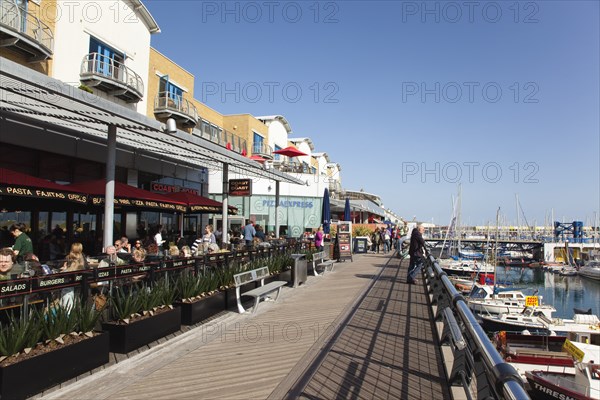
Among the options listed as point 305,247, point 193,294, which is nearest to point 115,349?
point 193,294

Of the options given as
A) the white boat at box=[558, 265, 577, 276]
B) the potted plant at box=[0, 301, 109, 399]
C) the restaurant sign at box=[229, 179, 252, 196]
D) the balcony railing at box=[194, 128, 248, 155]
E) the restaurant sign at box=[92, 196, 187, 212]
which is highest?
the balcony railing at box=[194, 128, 248, 155]

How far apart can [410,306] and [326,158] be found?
173ft

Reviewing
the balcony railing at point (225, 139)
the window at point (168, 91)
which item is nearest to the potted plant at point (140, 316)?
the window at point (168, 91)

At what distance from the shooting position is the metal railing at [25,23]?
12.6 metres

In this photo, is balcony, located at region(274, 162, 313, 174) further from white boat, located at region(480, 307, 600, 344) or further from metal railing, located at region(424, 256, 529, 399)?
metal railing, located at region(424, 256, 529, 399)

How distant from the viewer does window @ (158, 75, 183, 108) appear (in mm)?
21705

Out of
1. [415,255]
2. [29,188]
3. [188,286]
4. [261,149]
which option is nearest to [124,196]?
[29,188]

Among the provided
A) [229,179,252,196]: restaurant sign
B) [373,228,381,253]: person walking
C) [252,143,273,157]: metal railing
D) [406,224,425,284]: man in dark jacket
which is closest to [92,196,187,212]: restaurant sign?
[229,179,252,196]: restaurant sign

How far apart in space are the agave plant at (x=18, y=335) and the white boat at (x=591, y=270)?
2604 inches

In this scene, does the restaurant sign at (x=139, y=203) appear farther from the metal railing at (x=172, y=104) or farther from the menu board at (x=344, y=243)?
the metal railing at (x=172, y=104)

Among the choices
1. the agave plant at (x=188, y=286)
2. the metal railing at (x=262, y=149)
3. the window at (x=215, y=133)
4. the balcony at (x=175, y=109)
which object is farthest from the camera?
the metal railing at (x=262, y=149)

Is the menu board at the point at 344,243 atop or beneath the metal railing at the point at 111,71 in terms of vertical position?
beneath

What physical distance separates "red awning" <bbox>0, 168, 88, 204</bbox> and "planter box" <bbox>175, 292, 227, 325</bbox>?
4.25m

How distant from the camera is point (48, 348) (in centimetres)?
431
